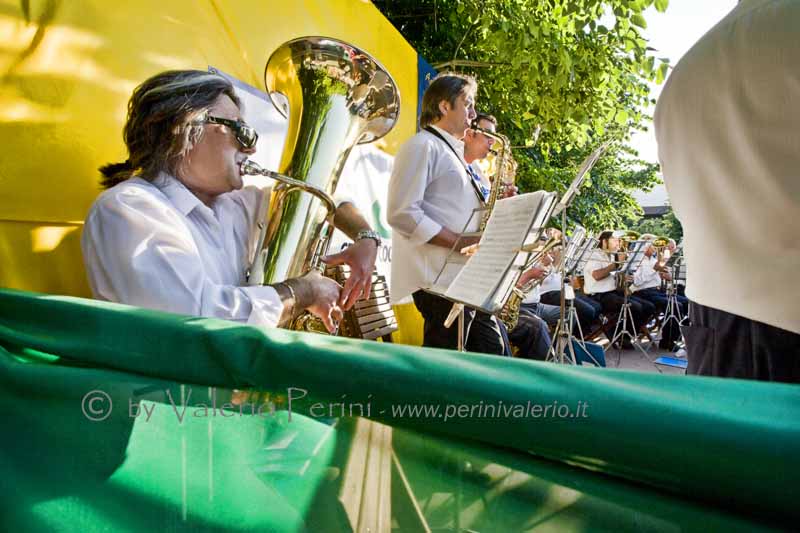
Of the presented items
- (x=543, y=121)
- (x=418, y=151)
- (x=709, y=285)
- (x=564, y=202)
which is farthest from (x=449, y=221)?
(x=543, y=121)

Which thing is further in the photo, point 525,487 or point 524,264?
point 524,264

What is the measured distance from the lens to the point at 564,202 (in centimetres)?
225

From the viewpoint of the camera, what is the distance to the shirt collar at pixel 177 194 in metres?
1.43

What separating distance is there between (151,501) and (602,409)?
53cm

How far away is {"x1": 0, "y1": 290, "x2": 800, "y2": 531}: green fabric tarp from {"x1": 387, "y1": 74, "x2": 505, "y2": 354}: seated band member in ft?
5.79

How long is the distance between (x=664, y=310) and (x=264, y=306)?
8.07 meters

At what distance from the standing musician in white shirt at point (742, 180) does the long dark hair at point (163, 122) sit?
50.1 inches

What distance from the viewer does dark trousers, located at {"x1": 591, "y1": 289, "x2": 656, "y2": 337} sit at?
7277 millimetres

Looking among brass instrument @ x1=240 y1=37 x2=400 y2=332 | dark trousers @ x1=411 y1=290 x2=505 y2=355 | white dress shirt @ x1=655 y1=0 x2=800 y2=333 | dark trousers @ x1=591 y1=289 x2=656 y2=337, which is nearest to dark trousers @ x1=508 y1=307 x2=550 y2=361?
dark trousers @ x1=411 y1=290 x2=505 y2=355

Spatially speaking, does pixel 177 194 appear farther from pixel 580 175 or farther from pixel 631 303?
pixel 631 303

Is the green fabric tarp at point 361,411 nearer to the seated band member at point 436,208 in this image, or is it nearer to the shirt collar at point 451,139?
the seated band member at point 436,208

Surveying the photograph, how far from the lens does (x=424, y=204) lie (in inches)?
103

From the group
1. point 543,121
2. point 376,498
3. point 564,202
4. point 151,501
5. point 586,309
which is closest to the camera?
point 376,498

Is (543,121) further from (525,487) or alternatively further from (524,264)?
(525,487)
